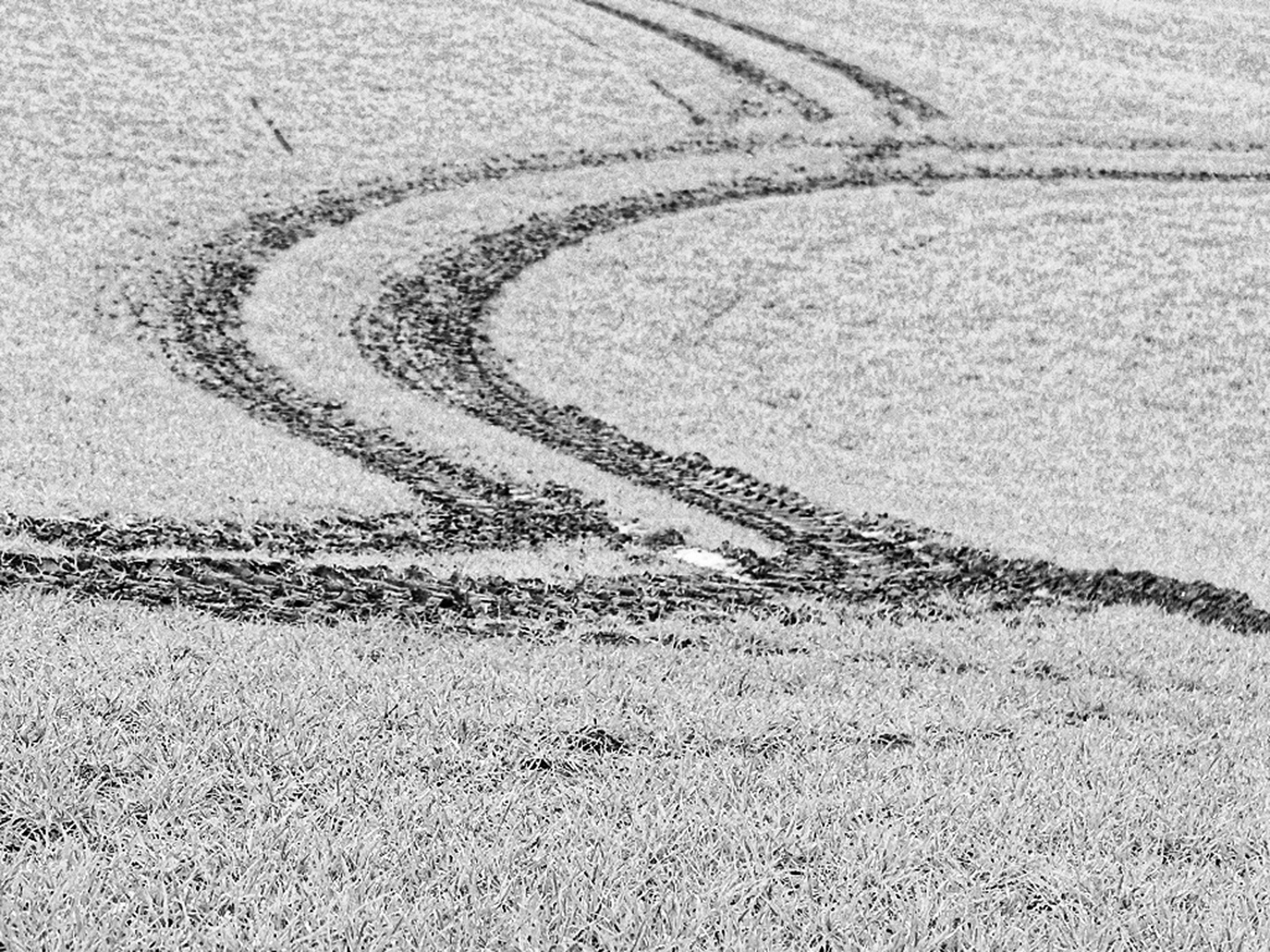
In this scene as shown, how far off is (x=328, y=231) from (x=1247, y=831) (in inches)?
1374

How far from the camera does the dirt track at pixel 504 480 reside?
14.5 m


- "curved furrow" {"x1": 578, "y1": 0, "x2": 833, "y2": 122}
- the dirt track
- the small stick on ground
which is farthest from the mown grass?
"curved furrow" {"x1": 578, "y1": 0, "x2": 833, "y2": 122}

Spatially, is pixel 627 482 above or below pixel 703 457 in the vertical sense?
above

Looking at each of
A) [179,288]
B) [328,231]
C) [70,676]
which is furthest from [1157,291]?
[70,676]

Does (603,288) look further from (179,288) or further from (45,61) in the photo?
(45,61)

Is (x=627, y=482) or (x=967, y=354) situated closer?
(x=627, y=482)

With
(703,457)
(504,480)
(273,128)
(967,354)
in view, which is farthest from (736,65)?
(504,480)

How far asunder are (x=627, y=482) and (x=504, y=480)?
85.7 inches

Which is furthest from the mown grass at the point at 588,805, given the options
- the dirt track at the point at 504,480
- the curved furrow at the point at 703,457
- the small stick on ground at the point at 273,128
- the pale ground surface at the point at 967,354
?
the small stick on ground at the point at 273,128

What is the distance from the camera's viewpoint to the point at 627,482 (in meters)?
23.3

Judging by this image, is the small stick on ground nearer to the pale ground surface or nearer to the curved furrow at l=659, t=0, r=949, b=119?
the pale ground surface

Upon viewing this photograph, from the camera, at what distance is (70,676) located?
8281 millimetres

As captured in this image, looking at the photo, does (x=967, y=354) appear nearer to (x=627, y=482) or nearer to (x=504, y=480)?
(x=627, y=482)

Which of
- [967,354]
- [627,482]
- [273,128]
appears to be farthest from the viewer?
[273,128]
